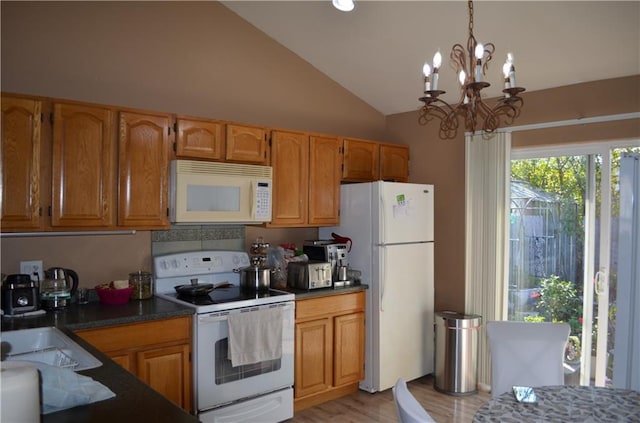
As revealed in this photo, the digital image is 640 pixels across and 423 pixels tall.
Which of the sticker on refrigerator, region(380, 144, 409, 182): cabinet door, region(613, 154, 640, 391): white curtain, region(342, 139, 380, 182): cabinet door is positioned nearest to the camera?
region(613, 154, 640, 391): white curtain

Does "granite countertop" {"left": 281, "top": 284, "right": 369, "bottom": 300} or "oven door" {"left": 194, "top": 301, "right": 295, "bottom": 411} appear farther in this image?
"granite countertop" {"left": 281, "top": 284, "right": 369, "bottom": 300}

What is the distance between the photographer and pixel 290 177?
3674 mm

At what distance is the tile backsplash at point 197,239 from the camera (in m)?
3.36

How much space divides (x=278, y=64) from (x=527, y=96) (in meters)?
2.01

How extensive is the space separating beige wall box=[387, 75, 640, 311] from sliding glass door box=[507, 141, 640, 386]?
0.42 feet

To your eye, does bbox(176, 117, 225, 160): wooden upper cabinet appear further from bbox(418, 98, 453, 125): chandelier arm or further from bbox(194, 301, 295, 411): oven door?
bbox(418, 98, 453, 125): chandelier arm

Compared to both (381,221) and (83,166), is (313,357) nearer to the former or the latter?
(381,221)

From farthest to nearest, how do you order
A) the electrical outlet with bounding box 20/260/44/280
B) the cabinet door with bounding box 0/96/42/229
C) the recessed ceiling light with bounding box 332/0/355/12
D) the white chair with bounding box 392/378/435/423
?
the recessed ceiling light with bounding box 332/0/355/12 < the electrical outlet with bounding box 20/260/44/280 < the cabinet door with bounding box 0/96/42/229 < the white chair with bounding box 392/378/435/423

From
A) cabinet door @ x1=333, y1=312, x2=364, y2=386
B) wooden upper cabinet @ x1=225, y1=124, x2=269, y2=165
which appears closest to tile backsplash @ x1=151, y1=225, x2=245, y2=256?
wooden upper cabinet @ x1=225, y1=124, x2=269, y2=165

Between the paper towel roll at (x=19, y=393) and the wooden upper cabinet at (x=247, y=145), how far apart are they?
2.49 metres

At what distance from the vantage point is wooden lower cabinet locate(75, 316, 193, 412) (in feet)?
8.36

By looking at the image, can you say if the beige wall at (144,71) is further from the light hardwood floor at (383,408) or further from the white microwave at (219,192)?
the light hardwood floor at (383,408)

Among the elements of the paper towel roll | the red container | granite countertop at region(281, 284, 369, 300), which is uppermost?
the paper towel roll

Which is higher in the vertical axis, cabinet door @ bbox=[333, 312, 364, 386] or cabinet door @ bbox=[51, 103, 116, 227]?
cabinet door @ bbox=[51, 103, 116, 227]
